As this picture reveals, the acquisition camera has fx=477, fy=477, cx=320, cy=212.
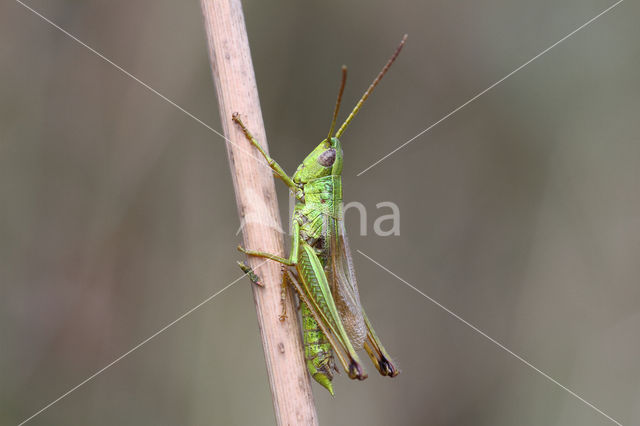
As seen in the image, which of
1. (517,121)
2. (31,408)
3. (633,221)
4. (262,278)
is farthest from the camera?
(517,121)

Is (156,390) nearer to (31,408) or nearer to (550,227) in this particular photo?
(31,408)

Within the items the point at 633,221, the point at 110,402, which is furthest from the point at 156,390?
the point at 633,221

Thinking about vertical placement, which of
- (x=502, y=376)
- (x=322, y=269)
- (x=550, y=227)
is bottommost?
(x=502, y=376)
